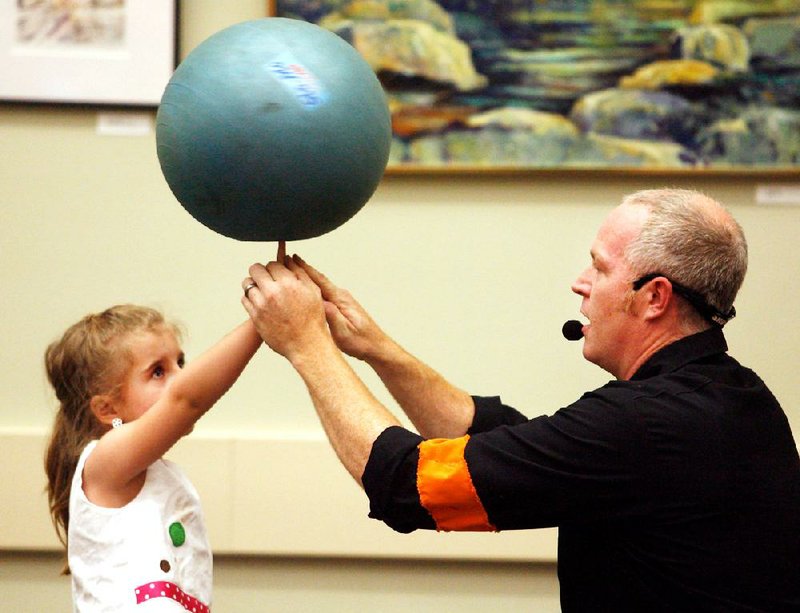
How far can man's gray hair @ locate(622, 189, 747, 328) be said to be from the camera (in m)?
1.52

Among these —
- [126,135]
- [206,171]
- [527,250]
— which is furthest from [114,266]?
[206,171]

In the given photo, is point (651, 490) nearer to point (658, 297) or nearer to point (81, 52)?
point (658, 297)

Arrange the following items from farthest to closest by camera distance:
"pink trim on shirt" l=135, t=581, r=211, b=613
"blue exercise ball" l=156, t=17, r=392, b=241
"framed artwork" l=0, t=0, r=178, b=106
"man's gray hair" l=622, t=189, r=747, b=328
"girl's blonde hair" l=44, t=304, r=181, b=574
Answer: "framed artwork" l=0, t=0, r=178, b=106 → "girl's blonde hair" l=44, t=304, r=181, b=574 → "pink trim on shirt" l=135, t=581, r=211, b=613 → "man's gray hair" l=622, t=189, r=747, b=328 → "blue exercise ball" l=156, t=17, r=392, b=241

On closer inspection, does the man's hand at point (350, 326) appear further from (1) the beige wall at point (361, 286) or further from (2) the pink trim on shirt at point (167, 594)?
(1) the beige wall at point (361, 286)

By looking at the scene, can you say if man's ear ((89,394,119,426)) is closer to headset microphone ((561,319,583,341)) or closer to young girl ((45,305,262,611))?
young girl ((45,305,262,611))

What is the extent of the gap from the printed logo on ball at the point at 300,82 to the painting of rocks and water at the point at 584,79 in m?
1.35

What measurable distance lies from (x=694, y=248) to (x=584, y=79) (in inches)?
52.8

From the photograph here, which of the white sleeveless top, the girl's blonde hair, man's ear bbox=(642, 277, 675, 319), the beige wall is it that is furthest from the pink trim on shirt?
the beige wall

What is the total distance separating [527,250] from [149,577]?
1.46 metres

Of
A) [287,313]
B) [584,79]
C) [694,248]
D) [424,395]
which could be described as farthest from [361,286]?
[694,248]

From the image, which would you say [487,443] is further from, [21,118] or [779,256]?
[21,118]

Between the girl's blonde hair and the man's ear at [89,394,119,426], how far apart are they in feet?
0.03

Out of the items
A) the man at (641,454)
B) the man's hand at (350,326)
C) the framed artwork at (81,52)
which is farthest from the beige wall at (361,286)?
the man at (641,454)

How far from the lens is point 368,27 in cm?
273
